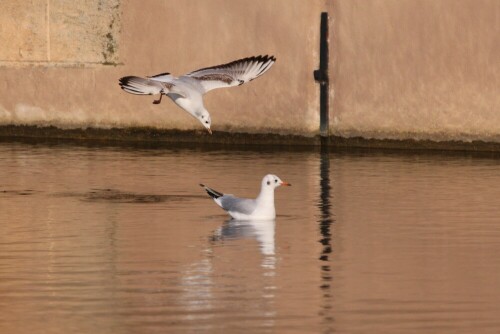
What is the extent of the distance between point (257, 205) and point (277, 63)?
9.67 metres

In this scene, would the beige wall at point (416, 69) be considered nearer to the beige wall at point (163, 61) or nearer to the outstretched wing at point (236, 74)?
the beige wall at point (163, 61)

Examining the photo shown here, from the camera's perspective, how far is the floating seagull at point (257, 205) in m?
19.4

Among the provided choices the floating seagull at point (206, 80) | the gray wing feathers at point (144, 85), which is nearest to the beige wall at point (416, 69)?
the floating seagull at point (206, 80)

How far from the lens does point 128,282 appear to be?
1505cm

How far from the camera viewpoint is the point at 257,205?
19.4m

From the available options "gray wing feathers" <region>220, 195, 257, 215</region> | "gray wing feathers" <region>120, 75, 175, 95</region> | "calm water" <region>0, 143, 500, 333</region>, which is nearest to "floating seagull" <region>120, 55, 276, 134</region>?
"gray wing feathers" <region>120, 75, 175, 95</region>

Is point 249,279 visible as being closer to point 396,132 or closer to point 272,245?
point 272,245

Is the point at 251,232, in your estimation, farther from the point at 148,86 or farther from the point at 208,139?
the point at 208,139

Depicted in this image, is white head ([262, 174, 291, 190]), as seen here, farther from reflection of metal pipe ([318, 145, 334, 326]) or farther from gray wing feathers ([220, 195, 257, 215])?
reflection of metal pipe ([318, 145, 334, 326])

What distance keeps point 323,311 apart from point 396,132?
14565 mm

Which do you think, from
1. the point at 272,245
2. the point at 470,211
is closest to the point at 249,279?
the point at 272,245

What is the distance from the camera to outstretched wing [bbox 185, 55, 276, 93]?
22.7 metres

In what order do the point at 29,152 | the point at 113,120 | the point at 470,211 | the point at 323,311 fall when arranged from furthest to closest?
1. the point at 113,120
2. the point at 29,152
3. the point at 470,211
4. the point at 323,311

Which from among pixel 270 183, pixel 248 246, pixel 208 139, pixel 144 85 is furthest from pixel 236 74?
pixel 208 139
